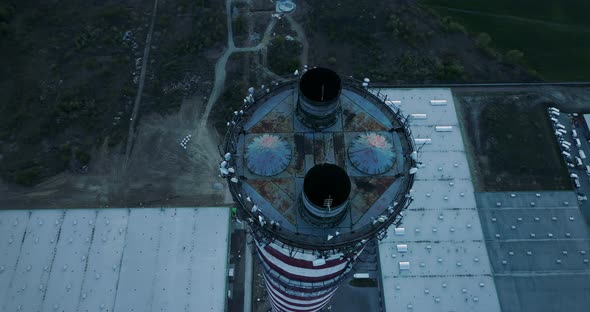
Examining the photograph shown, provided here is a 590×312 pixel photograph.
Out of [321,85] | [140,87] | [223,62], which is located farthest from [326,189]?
[140,87]

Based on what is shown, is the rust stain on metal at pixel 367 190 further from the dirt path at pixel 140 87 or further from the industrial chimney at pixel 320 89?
the dirt path at pixel 140 87

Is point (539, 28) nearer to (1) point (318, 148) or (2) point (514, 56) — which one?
(2) point (514, 56)

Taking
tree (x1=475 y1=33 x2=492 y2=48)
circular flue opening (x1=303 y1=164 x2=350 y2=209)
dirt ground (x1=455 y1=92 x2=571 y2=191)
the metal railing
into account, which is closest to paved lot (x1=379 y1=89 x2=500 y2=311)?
dirt ground (x1=455 y1=92 x2=571 y2=191)

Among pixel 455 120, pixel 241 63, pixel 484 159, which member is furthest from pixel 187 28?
pixel 484 159

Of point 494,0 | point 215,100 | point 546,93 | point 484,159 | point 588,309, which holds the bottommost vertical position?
point 588,309

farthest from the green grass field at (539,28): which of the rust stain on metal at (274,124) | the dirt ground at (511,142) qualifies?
the rust stain on metal at (274,124)

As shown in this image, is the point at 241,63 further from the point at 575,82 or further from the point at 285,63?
the point at 575,82
